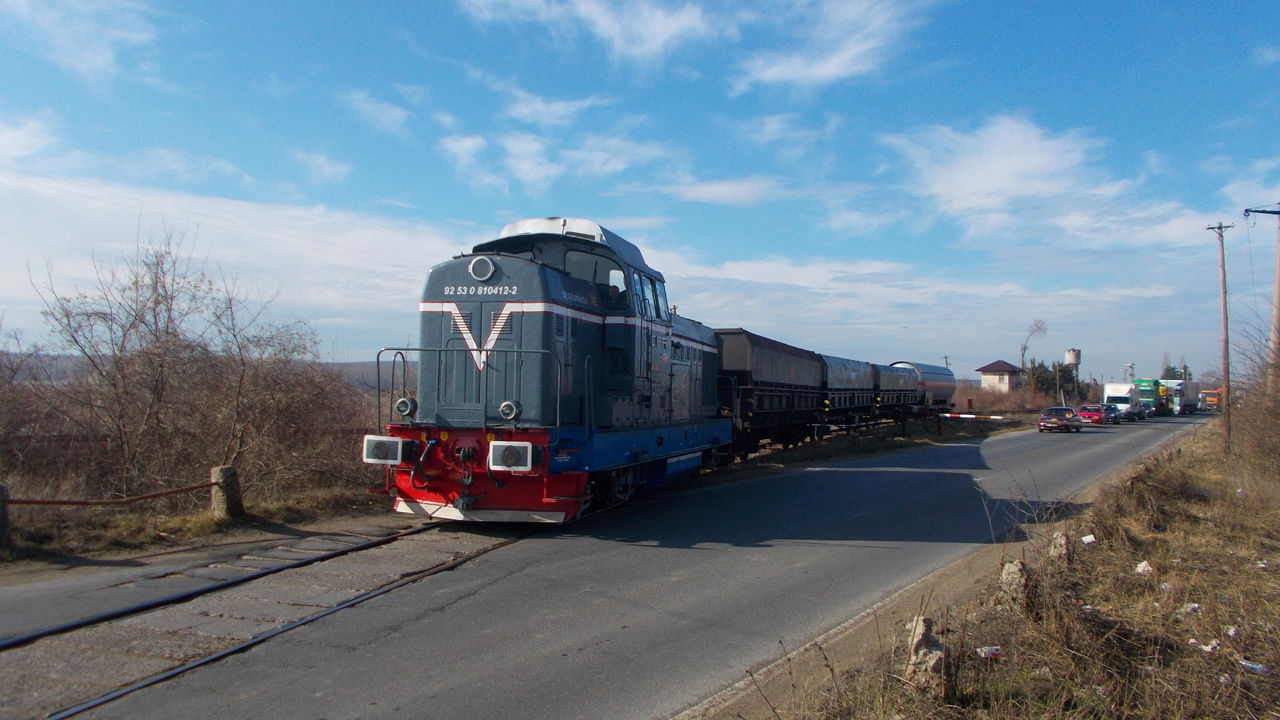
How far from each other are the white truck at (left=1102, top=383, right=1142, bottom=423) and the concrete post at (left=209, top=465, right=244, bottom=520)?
52.7 meters

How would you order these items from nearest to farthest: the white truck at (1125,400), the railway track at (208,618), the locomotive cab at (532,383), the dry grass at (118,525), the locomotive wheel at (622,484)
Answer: the railway track at (208,618) < the dry grass at (118,525) < the locomotive cab at (532,383) < the locomotive wheel at (622,484) < the white truck at (1125,400)

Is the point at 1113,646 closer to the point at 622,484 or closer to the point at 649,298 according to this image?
the point at 622,484

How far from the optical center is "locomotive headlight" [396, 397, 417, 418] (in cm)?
900

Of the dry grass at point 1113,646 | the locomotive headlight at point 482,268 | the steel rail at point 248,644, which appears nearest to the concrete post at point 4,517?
the steel rail at point 248,644

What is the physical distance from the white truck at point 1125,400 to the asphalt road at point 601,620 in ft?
149

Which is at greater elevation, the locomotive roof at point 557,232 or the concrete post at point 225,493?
the locomotive roof at point 557,232

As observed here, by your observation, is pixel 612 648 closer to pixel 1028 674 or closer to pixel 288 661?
pixel 288 661

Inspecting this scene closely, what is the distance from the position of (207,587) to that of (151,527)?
Result: 2537 mm

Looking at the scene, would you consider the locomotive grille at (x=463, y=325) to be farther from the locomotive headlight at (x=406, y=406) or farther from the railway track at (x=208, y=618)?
the railway track at (x=208, y=618)

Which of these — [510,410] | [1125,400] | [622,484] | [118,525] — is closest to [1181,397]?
[1125,400]

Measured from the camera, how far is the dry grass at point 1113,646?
394cm

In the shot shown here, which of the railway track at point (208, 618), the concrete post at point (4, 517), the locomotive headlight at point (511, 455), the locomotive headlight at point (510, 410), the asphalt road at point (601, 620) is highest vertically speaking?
the locomotive headlight at point (510, 410)

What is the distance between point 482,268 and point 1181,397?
241 ft

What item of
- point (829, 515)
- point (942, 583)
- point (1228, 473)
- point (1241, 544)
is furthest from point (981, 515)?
point (1228, 473)
